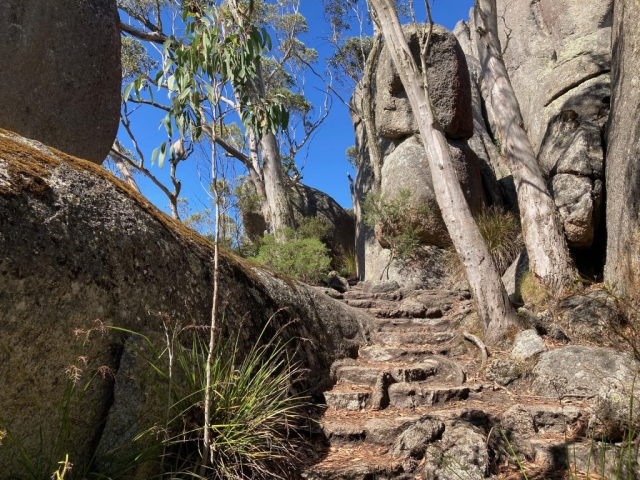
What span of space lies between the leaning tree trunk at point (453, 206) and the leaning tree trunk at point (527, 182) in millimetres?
1081

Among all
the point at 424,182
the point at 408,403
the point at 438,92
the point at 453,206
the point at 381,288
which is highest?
the point at 438,92

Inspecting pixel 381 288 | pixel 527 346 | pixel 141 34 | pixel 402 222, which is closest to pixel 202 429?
pixel 527 346

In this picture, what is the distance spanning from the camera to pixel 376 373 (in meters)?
4.86

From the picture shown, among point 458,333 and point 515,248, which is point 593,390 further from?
point 515,248

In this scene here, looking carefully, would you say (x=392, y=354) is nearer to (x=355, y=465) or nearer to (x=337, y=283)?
(x=355, y=465)

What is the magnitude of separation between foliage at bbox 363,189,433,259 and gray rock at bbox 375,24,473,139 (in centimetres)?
213

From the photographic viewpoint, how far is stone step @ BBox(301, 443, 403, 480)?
10.1ft

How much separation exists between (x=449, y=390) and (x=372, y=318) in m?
2.17

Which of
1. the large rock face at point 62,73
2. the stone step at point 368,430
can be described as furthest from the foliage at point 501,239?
the large rock face at point 62,73

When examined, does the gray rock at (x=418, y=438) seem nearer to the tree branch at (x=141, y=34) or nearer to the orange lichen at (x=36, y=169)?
the orange lichen at (x=36, y=169)

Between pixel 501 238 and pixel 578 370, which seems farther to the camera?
pixel 501 238

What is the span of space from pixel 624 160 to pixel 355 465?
496cm

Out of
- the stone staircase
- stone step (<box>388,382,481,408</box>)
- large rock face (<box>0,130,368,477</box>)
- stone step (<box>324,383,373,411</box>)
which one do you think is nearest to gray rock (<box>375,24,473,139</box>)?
the stone staircase

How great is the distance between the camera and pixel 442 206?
6473mm
